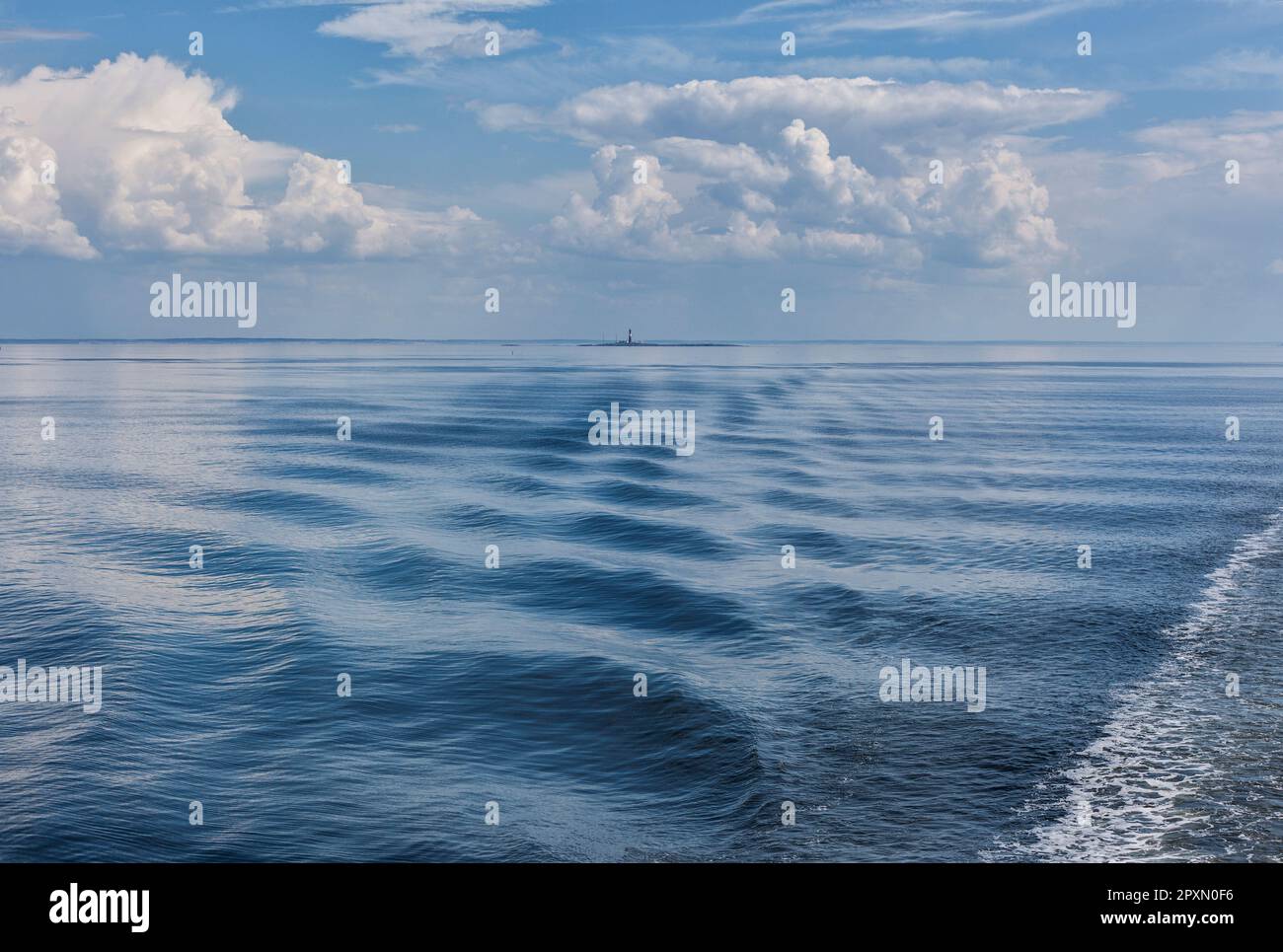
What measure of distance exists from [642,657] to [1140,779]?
1432 centimetres

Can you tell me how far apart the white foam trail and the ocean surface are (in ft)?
0.34

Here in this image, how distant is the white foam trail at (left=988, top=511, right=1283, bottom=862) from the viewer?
20.1 m

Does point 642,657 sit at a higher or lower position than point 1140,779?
higher

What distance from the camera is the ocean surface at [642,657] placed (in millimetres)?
21688

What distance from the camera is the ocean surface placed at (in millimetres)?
21688

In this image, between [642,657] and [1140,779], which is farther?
[642,657]

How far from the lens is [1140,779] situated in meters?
23.1

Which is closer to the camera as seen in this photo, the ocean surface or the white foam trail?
the white foam trail

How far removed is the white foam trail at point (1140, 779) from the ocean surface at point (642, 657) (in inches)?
4.1

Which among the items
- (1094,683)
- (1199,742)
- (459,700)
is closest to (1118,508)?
(1094,683)

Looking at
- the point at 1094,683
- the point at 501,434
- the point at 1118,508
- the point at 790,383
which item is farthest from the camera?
the point at 790,383

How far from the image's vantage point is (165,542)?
1898 inches
